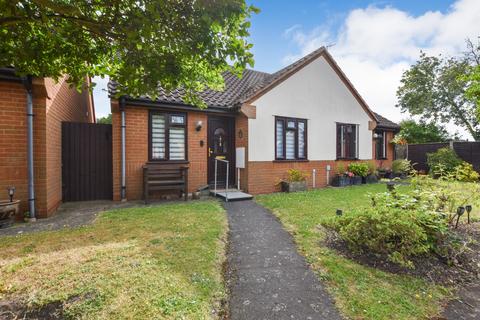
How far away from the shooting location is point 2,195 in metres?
5.20

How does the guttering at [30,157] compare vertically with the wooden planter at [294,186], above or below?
above

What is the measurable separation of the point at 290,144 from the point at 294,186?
1771 millimetres

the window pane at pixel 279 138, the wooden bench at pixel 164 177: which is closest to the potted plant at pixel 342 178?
the window pane at pixel 279 138

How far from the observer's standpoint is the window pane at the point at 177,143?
8.18 meters

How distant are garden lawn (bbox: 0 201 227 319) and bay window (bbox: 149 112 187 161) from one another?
10.9ft

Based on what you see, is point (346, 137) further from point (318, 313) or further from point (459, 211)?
point (318, 313)

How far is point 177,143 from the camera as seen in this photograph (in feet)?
27.1

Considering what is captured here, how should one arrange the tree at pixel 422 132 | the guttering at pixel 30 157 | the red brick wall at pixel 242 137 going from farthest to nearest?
the tree at pixel 422 132 → the red brick wall at pixel 242 137 → the guttering at pixel 30 157

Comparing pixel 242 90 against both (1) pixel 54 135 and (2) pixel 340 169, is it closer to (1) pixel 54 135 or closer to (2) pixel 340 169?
(2) pixel 340 169

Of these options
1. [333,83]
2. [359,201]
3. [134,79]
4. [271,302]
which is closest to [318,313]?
[271,302]

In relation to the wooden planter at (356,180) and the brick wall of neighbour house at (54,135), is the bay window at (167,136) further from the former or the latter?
the wooden planter at (356,180)

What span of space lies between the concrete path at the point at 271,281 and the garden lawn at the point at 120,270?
A: 24 centimetres

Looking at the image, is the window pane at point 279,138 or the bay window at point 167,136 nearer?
the bay window at point 167,136

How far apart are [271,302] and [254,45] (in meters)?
3.07
